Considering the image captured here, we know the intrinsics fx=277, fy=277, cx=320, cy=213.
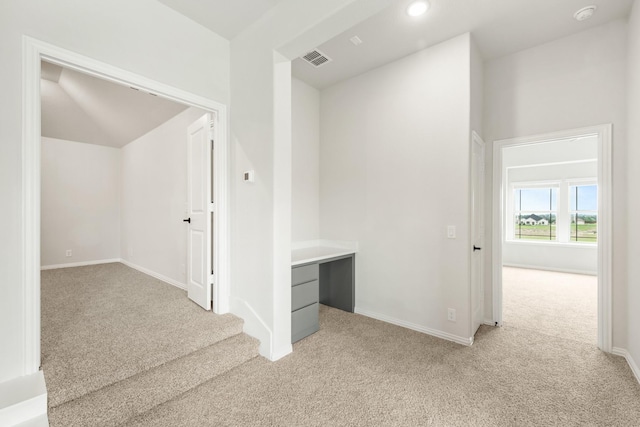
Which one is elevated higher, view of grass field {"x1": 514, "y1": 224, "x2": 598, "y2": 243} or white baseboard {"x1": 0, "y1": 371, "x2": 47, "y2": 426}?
view of grass field {"x1": 514, "y1": 224, "x2": 598, "y2": 243}

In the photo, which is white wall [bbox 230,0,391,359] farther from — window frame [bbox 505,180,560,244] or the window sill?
window frame [bbox 505,180,560,244]

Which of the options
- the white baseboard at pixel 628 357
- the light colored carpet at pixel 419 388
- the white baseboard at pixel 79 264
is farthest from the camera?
the white baseboard at pixel 79 264

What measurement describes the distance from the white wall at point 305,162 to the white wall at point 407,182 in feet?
0.55

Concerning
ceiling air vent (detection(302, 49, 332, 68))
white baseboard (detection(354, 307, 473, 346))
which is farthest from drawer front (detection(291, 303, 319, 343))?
ceiling air vent (detection(302, 49, 332, 68))

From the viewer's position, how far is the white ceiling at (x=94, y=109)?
3717mm

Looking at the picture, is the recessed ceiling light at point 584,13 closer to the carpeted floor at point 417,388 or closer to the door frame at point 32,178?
the carpeted floor at point 417,388

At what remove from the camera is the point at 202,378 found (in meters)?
2.02

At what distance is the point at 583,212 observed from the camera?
6.04 meters

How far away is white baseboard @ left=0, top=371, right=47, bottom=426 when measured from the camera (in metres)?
1.41

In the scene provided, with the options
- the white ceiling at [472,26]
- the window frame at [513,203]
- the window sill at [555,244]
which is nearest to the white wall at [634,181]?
the white ceiling at [472,26]

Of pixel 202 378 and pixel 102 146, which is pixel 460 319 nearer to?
pixel 202 378

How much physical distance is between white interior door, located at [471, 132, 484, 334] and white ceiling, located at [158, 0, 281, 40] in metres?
2.30

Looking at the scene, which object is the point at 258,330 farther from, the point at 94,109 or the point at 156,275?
the point at 94,109

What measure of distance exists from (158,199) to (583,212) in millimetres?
8488
